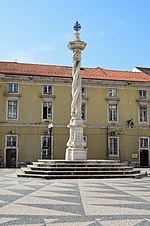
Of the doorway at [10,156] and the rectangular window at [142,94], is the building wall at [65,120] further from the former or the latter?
the rectangular window at [142,94]

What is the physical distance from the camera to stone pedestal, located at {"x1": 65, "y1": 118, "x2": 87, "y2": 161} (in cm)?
1962

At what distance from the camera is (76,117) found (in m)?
20.3

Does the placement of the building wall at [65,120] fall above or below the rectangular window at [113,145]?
above

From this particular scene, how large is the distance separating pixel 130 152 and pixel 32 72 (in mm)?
13536

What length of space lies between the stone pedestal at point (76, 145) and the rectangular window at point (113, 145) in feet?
48.6

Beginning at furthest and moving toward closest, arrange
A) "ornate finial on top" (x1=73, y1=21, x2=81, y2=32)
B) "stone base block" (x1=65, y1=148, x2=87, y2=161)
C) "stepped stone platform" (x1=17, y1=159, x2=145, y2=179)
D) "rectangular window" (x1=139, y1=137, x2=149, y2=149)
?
"rectangular window" (x1=139, y1=137, x2=149, y2=149) < "ornate finial on top" (x1=73, y1=21, x2=81, y2=32) < "stone base block" (x1=65, y1=148, x2=87, y2=161) < "stepped stone platform" (x1=17, y1=159, x2=145, y2=179)

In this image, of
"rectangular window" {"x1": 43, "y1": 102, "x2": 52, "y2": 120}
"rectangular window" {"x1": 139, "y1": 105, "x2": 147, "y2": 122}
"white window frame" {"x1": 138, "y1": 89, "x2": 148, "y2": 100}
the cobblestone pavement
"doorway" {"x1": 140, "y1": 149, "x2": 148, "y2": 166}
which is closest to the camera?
the cobblestone pavement

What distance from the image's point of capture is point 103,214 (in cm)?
713

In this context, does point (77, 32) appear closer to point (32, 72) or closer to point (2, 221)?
point (32, 72)

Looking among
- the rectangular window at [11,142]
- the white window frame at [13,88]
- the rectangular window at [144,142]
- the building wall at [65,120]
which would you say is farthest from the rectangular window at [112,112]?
the rectangular window at [11,142]

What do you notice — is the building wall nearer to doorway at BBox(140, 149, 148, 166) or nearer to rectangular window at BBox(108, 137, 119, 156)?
rectangular window at BBox(108, 137, 119, 156)

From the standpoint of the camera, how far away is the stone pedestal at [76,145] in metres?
19.6

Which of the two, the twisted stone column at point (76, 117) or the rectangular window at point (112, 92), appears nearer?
the twisted stone column at point (76, 117)

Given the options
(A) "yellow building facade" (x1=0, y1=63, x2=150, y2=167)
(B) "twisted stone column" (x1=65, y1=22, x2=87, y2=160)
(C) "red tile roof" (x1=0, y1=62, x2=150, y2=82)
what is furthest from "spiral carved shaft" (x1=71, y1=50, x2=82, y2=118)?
(C) "red tile roof" (x1=0, y1=62, x2=150, y2=82)
